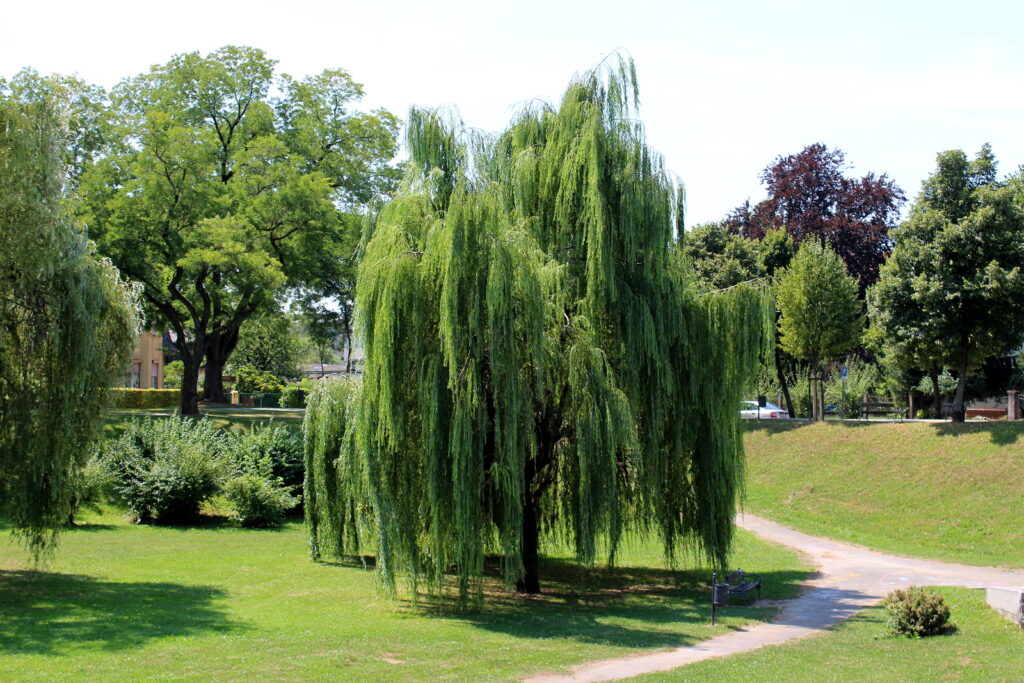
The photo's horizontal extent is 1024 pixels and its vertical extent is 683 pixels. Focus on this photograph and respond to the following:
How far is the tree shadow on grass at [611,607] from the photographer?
14.9m

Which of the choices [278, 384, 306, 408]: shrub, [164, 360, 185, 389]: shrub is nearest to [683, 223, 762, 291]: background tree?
[278, 384, 306, 408]: shrub

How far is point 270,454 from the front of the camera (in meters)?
30.3

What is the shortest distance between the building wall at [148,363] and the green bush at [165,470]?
32318mm

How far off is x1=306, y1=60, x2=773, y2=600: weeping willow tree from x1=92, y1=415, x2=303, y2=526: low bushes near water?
26.5ft

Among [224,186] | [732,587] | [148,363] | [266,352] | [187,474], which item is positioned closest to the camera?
[732,587]

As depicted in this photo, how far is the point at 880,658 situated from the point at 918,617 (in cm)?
213

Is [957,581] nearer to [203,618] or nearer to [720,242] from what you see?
[203,618]

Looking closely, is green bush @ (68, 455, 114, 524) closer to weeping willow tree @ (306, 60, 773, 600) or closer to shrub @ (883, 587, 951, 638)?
weeping willow tree @ (306, 60, 773, 600)

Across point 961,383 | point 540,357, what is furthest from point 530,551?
point 961,383

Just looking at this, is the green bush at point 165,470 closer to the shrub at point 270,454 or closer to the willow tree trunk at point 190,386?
the shrub at point 270,454

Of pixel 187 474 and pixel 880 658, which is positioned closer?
pixel 880 658

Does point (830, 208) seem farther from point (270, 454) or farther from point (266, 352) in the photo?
point (266, 352)

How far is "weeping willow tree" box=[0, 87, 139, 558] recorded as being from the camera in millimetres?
15930

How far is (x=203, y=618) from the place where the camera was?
14906 mm
